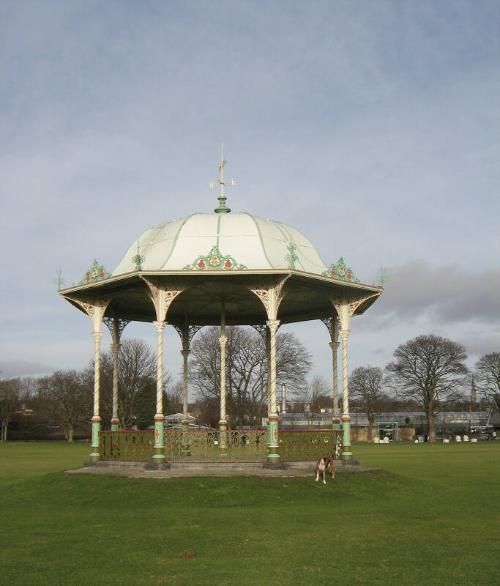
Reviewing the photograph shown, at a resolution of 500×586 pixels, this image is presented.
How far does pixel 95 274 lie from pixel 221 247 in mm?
4540

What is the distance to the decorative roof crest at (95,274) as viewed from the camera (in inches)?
955

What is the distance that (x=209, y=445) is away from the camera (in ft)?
84.6

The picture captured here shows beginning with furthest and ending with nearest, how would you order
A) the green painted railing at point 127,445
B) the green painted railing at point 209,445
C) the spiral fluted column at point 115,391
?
the spiral fluted column at point 115,391 → the green painted railing at point 127,445 → the green painted railing at point 209,445

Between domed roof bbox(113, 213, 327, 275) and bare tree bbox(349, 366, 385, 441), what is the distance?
69.3 m

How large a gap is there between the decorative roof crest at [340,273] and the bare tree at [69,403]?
67856mm

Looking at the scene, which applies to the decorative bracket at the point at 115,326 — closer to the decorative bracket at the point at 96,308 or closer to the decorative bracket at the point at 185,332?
the decorative bracket at the point at 96,308

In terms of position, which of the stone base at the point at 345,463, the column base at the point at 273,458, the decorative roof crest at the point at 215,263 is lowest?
the stone base at the point at 345,463

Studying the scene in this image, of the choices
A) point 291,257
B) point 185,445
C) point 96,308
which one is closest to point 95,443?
point 185,445

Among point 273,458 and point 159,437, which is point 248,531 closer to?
point 273,458

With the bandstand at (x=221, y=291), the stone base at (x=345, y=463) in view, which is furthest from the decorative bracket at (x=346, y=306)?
the stone base at (x=345, y=463)

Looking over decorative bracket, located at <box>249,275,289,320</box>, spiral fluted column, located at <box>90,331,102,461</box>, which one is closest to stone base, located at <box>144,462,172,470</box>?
spiral fluted column, located at <box>90,331,102,461</box>

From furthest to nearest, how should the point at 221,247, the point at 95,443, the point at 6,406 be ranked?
1. the point at 6,406
2. the point at 95,443
3. the point at 221,247

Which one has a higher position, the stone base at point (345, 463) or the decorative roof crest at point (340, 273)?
the decorative roof crest at point (340, 273)

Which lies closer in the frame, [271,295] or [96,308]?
[271,295]
